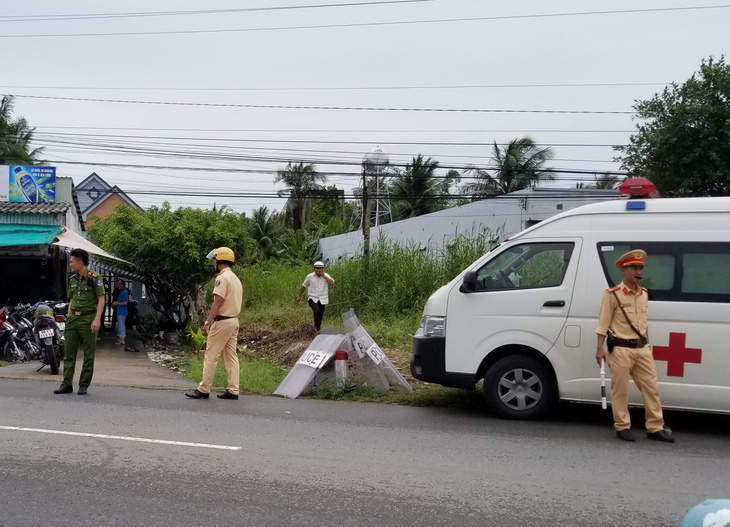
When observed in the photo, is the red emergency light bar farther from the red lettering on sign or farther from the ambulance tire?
the ambulance tire

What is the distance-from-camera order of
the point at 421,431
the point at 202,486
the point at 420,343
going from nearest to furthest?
1. the point at 202,486
2. the point at 421,431
3. the point at 420,343

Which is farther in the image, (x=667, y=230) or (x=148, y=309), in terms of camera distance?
(x=148, y=309)

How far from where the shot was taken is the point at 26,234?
15438mm

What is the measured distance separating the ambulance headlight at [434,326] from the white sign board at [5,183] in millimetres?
13882

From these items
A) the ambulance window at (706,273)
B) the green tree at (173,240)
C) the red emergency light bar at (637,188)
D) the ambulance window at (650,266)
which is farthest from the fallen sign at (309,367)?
the green tree at (173,240)

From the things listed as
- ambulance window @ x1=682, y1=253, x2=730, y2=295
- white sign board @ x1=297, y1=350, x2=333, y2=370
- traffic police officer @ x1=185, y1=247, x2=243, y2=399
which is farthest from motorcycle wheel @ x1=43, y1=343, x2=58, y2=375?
ambulance window @ x1=682, y1=253, x2=730, y2=295

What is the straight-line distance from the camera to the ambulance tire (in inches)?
309

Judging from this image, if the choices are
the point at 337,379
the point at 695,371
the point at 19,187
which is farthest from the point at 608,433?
the point at 19,187

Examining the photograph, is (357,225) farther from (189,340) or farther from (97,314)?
(97,314)

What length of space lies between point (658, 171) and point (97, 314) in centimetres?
2004

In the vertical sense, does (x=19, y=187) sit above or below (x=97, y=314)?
above

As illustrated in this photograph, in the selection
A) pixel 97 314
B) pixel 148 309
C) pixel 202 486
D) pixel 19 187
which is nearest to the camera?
pixel 202 486

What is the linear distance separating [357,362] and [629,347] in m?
4.02

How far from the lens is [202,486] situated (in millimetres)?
5230
